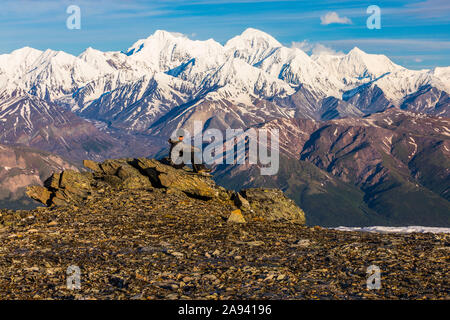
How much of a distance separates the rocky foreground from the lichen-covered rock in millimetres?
282

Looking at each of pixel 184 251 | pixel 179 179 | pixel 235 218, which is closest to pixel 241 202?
pixel 179 179

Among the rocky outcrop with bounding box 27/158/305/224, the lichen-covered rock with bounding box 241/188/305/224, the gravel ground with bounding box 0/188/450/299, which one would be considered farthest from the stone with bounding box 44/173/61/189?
the lichen-covered rock with bounding box 241/188/305/224

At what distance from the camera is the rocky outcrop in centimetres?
4722

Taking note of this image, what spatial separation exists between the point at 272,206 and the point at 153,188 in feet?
40.7

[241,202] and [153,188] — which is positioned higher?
[153,188]

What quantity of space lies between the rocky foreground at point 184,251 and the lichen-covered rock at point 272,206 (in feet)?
0.92

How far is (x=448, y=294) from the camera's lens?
22.3 metres

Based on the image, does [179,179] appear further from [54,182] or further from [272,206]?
[54,182]

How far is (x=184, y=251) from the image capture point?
101 feet

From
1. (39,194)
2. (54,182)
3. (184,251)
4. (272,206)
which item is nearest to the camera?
(184,251)

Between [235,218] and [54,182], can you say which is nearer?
[235,218]

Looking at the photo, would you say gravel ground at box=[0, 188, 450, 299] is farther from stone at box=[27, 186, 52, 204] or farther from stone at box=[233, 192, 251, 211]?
stone at box=[233, 192, 251, 211]

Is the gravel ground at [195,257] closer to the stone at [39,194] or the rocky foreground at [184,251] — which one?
the rocky foreground at [184,251]
